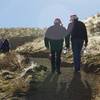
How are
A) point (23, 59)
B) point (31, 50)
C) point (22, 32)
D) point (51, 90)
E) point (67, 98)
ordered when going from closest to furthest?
point (67, 98), point (51, 90), point (23, 59), point (31, 50), point (22, 32)

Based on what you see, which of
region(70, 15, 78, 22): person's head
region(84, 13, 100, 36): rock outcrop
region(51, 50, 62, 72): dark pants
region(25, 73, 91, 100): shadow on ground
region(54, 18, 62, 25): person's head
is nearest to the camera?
region(25, 73, 91, 100): shadow on ground

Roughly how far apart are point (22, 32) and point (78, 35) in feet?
118

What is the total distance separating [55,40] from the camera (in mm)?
17562

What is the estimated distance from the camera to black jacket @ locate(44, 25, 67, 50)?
690 inches

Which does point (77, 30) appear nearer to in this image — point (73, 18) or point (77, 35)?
point (77, 35)

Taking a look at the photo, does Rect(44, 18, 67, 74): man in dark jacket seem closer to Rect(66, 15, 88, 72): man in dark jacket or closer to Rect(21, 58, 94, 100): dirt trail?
Rect(66, 15, 88, 72): man in dark jacket

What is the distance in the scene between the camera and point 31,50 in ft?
106

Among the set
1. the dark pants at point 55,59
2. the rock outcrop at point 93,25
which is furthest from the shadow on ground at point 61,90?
the rock outcrop at point 93,25

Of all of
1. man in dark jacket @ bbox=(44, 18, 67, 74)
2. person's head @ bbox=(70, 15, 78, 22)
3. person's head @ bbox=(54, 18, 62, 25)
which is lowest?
man in dark jacket @ bbox=(44, 18, 67, 74)

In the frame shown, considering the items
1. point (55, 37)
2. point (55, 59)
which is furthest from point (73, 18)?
point (55, 59)

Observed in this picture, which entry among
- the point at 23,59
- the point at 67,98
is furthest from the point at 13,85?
the point at 23,59

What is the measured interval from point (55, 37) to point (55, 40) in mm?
118

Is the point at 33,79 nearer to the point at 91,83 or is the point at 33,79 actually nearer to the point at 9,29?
the point at 91,83

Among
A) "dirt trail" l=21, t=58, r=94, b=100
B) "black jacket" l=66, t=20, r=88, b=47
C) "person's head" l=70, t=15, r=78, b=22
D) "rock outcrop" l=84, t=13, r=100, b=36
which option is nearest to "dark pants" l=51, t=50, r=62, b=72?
"black jacket" l=66, t=20, r=88, b=47
